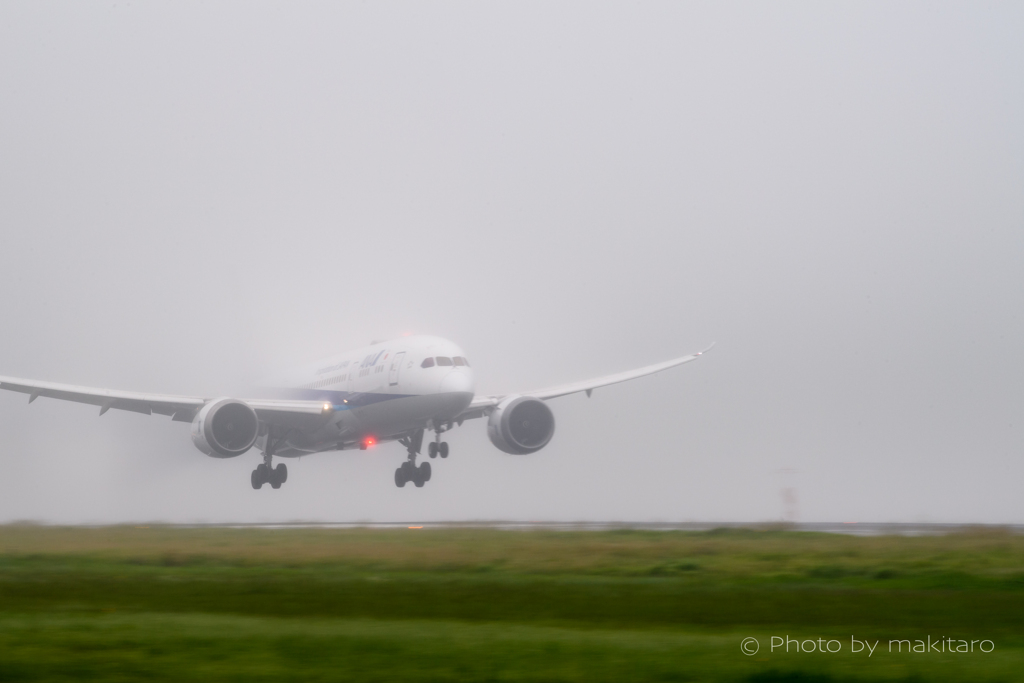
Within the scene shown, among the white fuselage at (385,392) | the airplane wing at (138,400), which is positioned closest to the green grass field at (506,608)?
the white fuselage at (385,392)

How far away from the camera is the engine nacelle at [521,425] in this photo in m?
36.8

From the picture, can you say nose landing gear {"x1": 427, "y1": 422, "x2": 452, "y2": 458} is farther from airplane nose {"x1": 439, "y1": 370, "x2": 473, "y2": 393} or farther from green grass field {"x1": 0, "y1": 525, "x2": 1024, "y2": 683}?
green grass field {"x1": 0, "y1": 525, "x2": 1024, "y2": 683}

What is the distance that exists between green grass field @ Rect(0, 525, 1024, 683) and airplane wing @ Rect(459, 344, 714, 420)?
1404cm

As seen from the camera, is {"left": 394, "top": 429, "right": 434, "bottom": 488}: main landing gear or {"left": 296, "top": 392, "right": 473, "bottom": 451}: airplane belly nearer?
{"left": 296, "top": 392, "right": 473, "bottom": 451}: airplane belly

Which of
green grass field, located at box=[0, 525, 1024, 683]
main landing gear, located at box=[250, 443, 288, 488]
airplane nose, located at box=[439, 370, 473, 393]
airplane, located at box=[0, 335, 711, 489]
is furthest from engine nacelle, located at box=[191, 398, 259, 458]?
green grass field, located at box=[0, 525, 1024, 683]

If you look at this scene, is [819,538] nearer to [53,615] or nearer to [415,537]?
[415,537]

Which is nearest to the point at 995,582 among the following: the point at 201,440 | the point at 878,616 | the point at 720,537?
the point at 878,616

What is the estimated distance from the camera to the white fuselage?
34.0m

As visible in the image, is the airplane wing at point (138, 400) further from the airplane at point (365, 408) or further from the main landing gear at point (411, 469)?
the main landing gear at point (411, 469)

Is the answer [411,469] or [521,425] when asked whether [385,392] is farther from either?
[411,469]

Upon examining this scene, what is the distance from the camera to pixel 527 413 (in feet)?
122

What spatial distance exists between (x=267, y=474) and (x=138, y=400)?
239 inches

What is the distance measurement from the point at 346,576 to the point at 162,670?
8.51 meters

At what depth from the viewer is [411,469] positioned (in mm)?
39625
